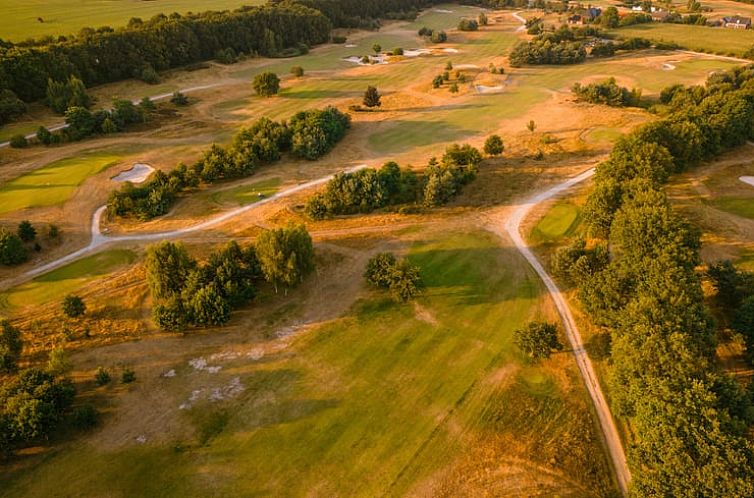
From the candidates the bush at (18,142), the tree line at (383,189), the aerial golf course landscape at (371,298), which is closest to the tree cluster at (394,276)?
the aerial golf course landscape at (371,298)

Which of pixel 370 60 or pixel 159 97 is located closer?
pixel 159 97

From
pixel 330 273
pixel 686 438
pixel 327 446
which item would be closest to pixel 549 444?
pixel 686 438

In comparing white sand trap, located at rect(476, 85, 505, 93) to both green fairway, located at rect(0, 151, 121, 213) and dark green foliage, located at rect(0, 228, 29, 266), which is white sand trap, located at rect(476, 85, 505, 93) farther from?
dark green foliage, located at rect(0, 228, 29, 266)

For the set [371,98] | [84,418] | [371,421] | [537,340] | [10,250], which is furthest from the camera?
[371,98]

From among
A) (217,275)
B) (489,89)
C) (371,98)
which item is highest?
(371,98)

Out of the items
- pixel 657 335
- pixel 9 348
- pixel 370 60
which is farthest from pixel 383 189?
pixel 370 60

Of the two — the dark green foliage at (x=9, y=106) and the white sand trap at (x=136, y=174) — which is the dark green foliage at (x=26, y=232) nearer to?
the white sand trap at (x=136, y=174)

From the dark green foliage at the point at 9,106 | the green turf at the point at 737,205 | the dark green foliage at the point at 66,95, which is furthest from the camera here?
the dark green foliage at the point at 66,95

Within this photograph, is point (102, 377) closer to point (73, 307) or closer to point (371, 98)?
point (73, 307)

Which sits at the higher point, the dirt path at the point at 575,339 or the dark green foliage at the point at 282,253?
the dark green foliage at the point at 282,253
